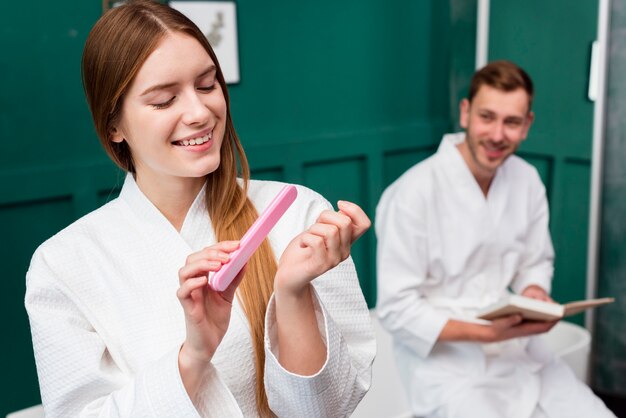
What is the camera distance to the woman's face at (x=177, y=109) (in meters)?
1.09

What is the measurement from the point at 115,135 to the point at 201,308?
386mm

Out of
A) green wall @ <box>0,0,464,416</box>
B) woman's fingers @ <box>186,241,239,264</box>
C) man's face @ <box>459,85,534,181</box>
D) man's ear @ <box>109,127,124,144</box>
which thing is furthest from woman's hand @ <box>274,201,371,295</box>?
green wall @ <box>0,0,464,416</box>

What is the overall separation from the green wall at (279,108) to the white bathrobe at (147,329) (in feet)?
4.17

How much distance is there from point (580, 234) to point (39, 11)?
224 centimetres

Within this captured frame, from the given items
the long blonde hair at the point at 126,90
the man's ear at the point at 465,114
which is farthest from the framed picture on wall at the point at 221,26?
the long blonde hair at the point at 126,90

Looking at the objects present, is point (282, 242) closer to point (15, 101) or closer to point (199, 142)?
point (199, 142)

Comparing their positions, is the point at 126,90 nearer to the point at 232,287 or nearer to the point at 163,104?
the point at 163,104

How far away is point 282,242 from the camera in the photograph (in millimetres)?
1251

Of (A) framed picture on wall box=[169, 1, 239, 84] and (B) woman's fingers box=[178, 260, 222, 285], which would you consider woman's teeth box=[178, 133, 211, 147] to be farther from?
(A) framed picture on wall box=[169, 1, 239, 84]

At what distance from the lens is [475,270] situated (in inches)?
82.5

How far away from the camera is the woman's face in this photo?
1.09 m

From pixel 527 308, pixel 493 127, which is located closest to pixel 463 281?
pixel 527 308

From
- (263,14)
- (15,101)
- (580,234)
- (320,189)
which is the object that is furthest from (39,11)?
(580,234)

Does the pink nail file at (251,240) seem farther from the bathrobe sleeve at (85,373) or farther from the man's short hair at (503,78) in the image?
the man's short hair at (503,78)
